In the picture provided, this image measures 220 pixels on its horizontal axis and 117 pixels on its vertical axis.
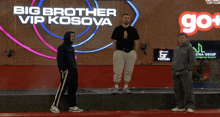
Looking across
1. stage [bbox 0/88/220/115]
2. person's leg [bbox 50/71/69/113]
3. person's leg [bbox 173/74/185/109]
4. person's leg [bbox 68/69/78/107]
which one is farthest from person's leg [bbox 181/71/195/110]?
person's leg [bbox 50/71/69/113]

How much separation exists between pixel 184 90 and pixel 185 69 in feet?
1.69

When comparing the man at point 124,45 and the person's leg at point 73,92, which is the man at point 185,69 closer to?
the man at point 124,45

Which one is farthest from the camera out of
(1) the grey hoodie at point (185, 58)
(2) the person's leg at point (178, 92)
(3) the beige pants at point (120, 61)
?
(3) the beige pants at point (120, 61)

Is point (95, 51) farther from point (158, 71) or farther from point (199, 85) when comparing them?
point (199, 85)

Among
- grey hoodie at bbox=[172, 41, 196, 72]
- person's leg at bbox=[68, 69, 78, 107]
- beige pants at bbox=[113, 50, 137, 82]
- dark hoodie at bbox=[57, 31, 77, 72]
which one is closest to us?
dark hoodie at bbox=[57, 31, 77, 72]

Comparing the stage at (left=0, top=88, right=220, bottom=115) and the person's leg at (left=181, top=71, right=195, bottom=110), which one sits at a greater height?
the person's leg at (left=181, top=71, right=195, bottom=110)

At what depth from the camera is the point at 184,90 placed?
7.97 metres

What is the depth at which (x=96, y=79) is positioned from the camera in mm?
11695

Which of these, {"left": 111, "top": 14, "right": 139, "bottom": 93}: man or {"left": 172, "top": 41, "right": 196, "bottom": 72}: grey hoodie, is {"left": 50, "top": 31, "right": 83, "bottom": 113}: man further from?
{"left": 172, "top": 41, "right": 196, "bottom": 72}: grey hoodie

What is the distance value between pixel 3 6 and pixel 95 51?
3.48 meters

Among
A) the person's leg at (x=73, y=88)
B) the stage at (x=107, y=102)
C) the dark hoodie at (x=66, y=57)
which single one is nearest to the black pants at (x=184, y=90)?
the stage at (x=107, y=102)

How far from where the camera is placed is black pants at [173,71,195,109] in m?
7.93

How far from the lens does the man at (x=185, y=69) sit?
7.81m

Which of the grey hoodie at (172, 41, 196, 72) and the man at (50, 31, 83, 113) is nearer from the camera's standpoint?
the man at (50, 31, 83, 113)
